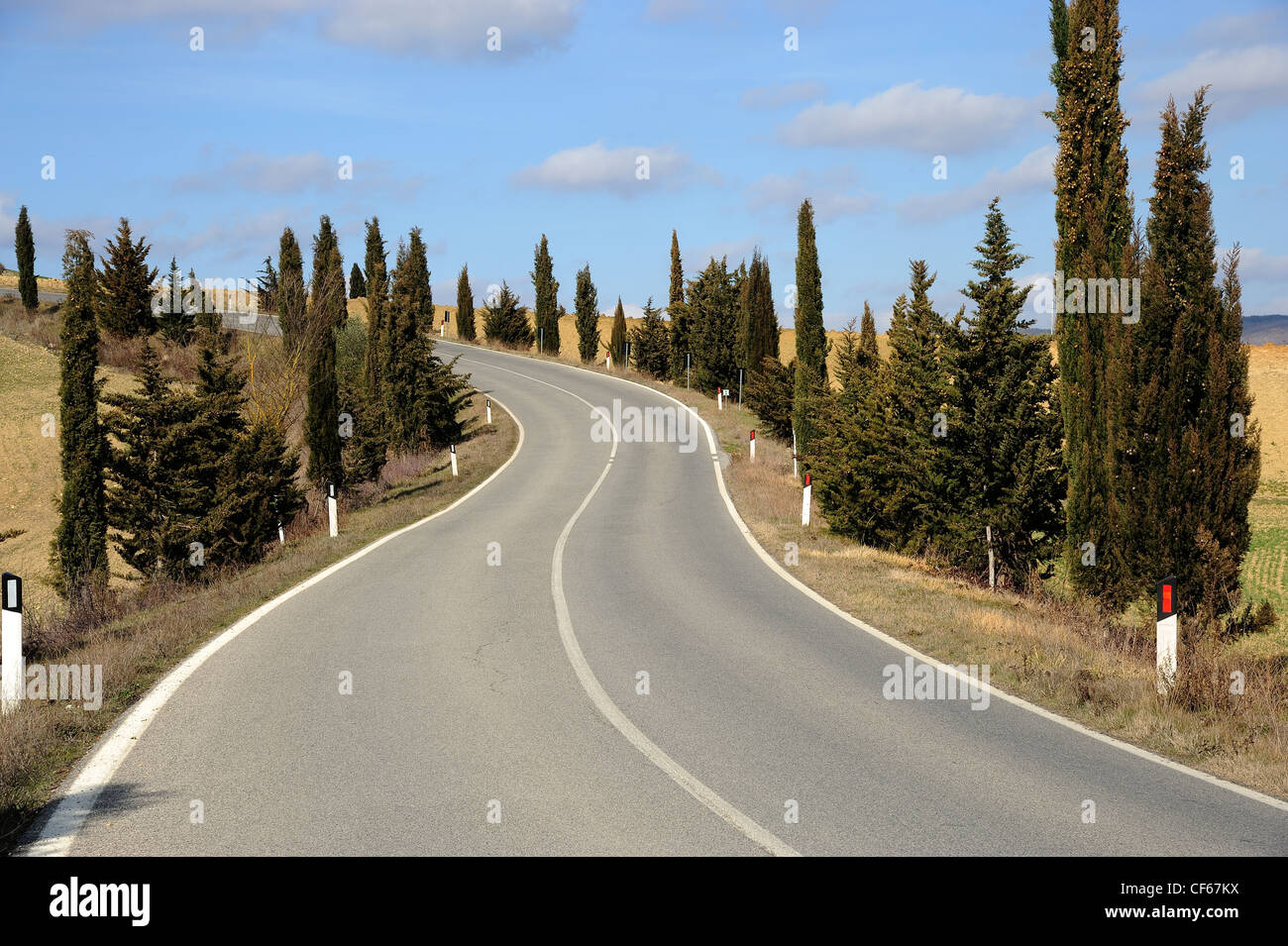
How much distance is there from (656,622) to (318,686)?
4.29 meters

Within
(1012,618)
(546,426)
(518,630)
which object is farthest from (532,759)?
(546,426)

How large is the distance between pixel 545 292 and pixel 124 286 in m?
30.2

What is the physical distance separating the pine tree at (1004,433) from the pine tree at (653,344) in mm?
47425

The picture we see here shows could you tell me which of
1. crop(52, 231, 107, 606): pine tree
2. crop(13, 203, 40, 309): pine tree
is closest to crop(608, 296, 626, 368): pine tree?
crop(13, 203, 40, 309): pine tree

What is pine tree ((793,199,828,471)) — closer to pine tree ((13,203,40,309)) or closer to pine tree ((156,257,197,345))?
pine tree ((156,257,197,345))

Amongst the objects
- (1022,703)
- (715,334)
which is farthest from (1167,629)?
(715,334)

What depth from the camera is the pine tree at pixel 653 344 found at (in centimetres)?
6794

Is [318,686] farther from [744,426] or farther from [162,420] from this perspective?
[744,426]

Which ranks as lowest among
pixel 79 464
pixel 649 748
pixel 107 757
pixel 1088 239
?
pixel 649 748

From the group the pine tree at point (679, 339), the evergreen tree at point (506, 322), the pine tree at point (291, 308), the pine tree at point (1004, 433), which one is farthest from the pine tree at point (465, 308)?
the pine tree at point (1004, 433)

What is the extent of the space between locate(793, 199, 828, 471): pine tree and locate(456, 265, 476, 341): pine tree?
47274 millimetres

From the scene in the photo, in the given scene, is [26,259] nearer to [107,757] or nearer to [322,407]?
[322,407]

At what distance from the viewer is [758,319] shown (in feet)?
156
